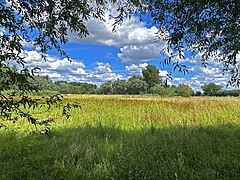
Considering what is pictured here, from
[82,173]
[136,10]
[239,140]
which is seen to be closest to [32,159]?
[82,173]

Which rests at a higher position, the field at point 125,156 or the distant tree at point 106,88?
the distant tree at point 106,88

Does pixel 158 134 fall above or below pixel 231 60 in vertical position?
below

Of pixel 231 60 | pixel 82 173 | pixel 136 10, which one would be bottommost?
pixel 82 173

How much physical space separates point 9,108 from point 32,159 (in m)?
2.13

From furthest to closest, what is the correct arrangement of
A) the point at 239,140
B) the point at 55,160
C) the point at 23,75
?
the point at 239,140 < the point at 55,160 < the point at 23,75

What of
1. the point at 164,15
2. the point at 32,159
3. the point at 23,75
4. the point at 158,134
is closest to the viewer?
the point at 23,75

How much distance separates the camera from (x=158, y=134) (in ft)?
22.0

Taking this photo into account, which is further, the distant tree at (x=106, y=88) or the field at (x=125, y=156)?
the distant tree at (x=106, y=88)

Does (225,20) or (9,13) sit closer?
(9,13)

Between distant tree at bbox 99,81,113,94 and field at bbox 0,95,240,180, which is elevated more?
distant tree at bbox 99,81,113,94

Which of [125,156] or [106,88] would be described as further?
[106,88]

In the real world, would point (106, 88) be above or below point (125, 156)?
above

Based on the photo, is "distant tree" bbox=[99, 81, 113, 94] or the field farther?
"distant tree" bbox=[99, 81, 113, 94]

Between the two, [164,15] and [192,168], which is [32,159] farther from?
[164,15]
